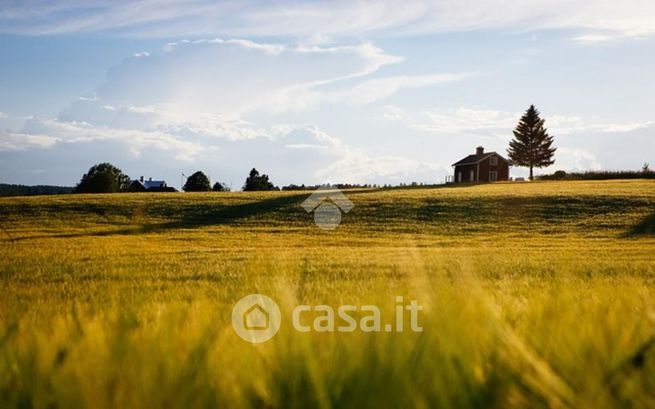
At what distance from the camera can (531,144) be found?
106 m

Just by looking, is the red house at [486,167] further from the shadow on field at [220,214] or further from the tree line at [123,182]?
the shadow on field at [220,214]

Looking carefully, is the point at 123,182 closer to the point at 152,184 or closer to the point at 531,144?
the point at 152,184

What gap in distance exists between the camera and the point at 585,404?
945 mm

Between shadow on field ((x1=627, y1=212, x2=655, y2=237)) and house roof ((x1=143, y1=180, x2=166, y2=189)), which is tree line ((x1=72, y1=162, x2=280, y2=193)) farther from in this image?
shadow on field ((x1=627, y1=212, x2=655, y2=237))

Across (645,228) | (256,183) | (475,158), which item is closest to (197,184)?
(256,183)

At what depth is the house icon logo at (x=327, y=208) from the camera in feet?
140

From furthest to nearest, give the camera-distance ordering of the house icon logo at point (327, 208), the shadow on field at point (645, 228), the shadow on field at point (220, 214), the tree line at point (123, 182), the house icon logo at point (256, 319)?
1. the tree line at point (123, 182)
2. the house icon logo at point (327, 208)
3. the shadow on field at point (220, 214)
4. the shadow on field at point (645, 228)
5. the house icon logo at point (256, 319)

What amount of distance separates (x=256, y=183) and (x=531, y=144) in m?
50.0

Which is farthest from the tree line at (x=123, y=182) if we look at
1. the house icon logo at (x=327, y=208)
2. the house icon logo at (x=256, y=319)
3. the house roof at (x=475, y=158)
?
the house icon logo at (x=256, y=319)

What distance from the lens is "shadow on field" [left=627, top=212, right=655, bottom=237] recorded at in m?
36.0

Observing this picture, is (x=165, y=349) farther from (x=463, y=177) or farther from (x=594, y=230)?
(x=463, y=177)

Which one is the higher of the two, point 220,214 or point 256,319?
point 256,319

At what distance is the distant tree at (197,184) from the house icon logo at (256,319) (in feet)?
357

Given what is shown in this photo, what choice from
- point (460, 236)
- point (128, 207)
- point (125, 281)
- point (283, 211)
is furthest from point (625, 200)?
point (125, 281)
